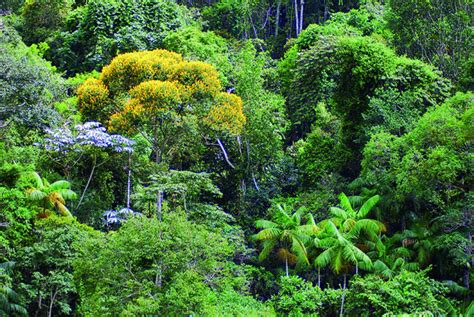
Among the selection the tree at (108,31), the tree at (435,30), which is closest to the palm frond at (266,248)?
the tree at (435,30)

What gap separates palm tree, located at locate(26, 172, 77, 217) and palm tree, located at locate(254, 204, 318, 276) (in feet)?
18.7

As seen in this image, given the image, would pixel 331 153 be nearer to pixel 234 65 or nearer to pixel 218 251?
pixel 234 65

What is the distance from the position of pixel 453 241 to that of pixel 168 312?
870 cm

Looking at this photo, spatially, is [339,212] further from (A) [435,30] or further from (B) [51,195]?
(A) [435,30]

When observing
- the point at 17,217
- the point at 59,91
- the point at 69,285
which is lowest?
the point at 69,285

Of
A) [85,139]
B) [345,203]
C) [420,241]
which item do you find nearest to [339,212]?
[345,203]

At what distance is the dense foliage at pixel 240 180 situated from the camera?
17.5 m

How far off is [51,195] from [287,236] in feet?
22.5

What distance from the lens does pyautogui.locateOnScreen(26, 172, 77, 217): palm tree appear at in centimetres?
2086

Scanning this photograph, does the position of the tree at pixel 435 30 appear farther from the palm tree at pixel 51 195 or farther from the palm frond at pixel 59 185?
→ the palm tree at pixel 51 195

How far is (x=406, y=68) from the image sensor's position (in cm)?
2561

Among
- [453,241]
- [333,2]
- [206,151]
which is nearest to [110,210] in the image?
[206,151]

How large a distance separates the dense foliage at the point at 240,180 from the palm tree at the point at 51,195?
0.17 ft

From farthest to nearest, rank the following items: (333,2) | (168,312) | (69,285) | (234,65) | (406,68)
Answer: (333,2) < (234,65) < (406,68) < (69,285) < (168,312)
